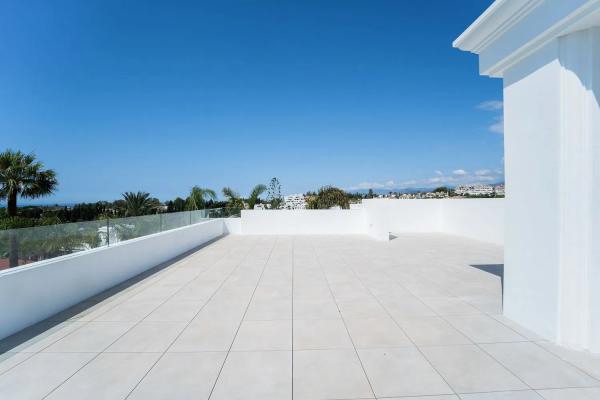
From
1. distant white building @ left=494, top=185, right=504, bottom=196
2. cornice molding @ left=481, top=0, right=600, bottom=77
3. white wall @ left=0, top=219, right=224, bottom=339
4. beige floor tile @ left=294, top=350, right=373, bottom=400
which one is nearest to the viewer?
beige floor tile @ left=294, top=350, right=373, bottom=400

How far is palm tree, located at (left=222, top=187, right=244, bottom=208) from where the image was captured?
14.8 meters

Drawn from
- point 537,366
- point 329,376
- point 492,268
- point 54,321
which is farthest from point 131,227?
point 492,268

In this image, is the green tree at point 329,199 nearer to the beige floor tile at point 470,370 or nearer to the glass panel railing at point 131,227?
the glass panel railing at point 131,227

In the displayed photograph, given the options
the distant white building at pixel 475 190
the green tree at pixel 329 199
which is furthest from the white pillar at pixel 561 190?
the green tree at pixel 329 199

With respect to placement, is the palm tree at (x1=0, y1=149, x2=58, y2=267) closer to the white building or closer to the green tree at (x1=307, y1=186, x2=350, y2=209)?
the green tree at (x1=307, y1=186, x2=350, y2=209)

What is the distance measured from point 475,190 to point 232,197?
12052 millimetres

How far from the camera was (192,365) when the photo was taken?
8.26 ft

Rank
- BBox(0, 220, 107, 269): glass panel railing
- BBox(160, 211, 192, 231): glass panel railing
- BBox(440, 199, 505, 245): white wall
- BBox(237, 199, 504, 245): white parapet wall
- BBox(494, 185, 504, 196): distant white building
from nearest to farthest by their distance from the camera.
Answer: BBox(0, 220, 107, 269): glass panel railing
BBox(160, 211, 192, 231): glass panel railing
BBox(440, 199, 505, 245): white wall
BBox(494, 185, 504, 196): distant white building
BBox(237, 199, 504, 245): white parapet wall

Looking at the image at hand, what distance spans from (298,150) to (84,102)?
56.7 feet

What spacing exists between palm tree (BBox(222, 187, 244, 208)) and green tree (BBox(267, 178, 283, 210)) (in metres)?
1.58

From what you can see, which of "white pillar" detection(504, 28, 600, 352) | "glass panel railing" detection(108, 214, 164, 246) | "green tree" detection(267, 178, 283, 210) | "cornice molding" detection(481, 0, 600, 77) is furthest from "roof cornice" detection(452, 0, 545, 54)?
"green tree" detection(267, 178, 283, 210)

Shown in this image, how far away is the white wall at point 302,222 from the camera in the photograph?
41.6 feet

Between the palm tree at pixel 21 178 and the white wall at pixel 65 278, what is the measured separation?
11008mm

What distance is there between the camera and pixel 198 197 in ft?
43.4
